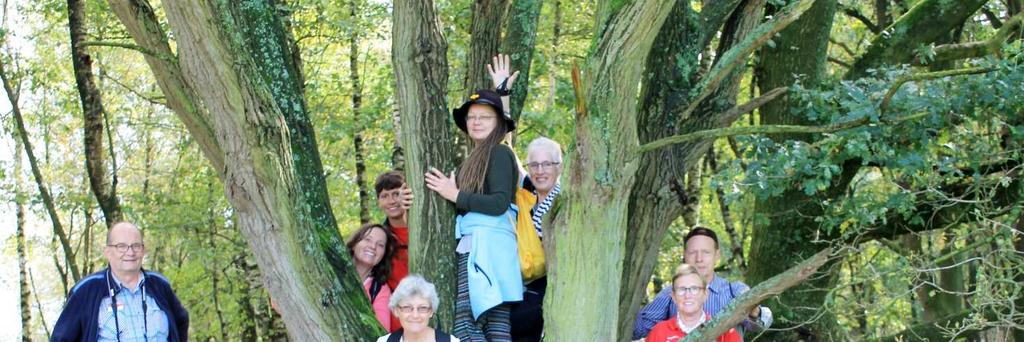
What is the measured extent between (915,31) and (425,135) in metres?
5.10

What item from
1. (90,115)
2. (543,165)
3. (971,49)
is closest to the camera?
(543,165)

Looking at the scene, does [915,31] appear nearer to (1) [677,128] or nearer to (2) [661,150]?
(1) [677,128]

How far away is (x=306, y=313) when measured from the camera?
5375 millimetres

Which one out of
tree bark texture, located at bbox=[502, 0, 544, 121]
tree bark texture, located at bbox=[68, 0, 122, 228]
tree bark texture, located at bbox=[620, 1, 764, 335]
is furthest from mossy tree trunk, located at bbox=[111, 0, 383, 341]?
Answer: tree bark texture, located at bbox=[68, 0, 122, 228]

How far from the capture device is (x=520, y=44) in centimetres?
668

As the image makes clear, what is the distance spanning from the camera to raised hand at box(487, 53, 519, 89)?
642 cm

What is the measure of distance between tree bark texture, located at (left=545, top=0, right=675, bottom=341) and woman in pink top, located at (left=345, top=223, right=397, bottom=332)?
5.09ft

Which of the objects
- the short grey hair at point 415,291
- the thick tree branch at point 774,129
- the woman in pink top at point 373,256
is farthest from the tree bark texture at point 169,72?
the thick tree branch at point 774,129

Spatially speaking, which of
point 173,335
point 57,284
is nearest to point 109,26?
point 173,335

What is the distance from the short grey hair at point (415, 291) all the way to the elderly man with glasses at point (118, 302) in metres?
1.79

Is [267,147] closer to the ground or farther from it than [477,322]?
farther from it

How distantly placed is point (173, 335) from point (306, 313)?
1.63 meters

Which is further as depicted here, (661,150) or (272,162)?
(661,150)

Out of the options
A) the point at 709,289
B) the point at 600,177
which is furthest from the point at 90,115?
the point at 600,177
